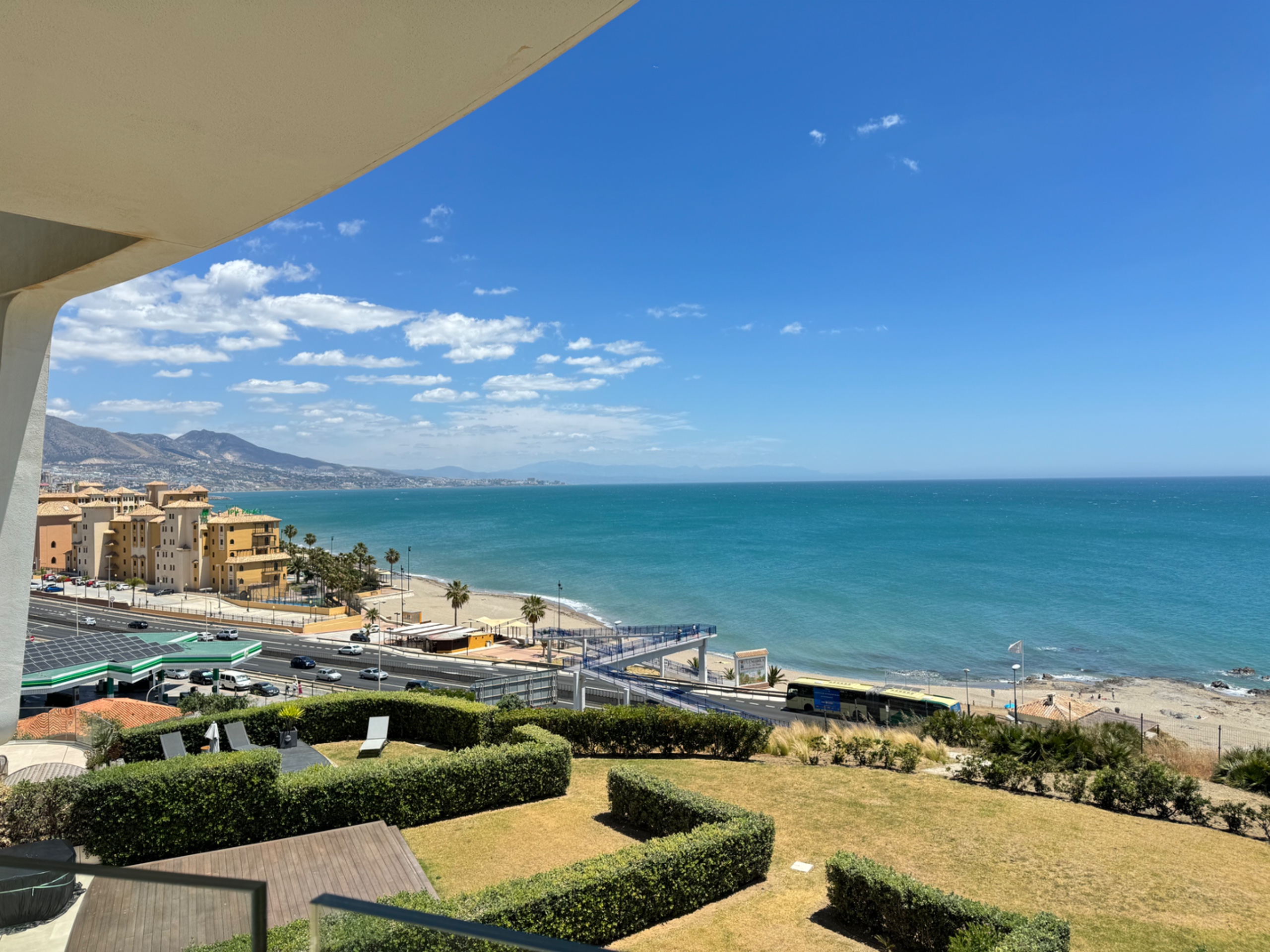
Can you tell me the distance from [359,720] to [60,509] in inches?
3192

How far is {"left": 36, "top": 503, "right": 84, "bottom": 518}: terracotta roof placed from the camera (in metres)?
74.4

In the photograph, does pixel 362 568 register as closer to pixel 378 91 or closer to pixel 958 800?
pixel 958 800

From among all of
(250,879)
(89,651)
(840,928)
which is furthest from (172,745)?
(89,651)

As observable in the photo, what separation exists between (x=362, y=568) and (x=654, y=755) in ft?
227

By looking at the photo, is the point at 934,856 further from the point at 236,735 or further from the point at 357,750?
the point at 236,735

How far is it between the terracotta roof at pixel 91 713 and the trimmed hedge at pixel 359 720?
3.68 m

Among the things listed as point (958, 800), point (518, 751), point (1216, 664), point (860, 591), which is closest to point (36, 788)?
point (518, 751)

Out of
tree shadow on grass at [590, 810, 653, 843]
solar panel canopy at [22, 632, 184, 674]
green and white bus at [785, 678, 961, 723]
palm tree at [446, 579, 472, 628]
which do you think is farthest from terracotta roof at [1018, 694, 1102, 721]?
palm tree at [446, 579, 472, 628]

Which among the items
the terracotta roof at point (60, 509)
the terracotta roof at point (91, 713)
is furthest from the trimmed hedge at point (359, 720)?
the terracotta roof at point (60, 509)

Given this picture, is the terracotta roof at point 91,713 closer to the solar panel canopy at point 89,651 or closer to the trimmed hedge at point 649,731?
the solar panel canopy at point 89,651

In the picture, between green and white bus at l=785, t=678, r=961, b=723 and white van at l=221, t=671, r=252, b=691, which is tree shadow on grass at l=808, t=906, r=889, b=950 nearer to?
green and white bus at l=785, t=678, r=961, b=723

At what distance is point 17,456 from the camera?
3.97 m

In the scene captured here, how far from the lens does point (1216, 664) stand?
43625 millimetres

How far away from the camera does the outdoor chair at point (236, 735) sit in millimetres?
13930
